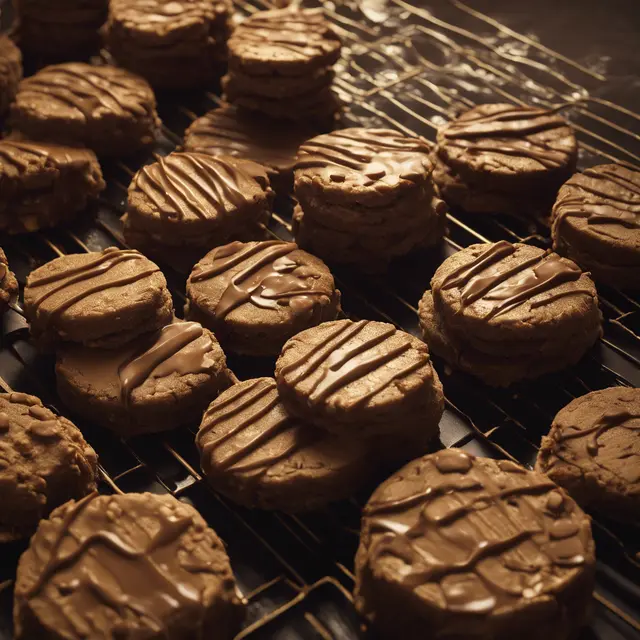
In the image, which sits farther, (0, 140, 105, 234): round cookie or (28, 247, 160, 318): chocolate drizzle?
(0, 140, 105, 234): round cookie

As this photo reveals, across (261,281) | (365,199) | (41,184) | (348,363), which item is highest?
(365,199)

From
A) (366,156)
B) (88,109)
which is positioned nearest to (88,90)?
(88,109)

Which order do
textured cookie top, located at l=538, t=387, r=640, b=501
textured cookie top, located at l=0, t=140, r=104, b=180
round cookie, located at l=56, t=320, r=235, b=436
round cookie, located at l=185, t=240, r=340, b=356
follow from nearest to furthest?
textured cookie top, located at l=538, t=387, r=640, b=501
round cookie, located at l=56, t=320, r=235, b=436
round cookie, located at l=185, t=240, r=340, b=356
textured cookie top, located at l=0, t=140, r=104, b=180

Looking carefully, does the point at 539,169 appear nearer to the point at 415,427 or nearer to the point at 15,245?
the point at 415,427

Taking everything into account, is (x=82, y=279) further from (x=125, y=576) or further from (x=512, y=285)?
(x=512, y=285)

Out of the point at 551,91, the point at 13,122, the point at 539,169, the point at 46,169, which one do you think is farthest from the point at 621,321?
the point at 13,122

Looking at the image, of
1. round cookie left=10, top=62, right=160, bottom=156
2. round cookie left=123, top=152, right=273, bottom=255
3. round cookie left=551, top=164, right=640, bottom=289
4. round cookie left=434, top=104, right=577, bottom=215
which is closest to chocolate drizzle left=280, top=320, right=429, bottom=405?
round cookie left=123, top=152, right=273, bottom=255

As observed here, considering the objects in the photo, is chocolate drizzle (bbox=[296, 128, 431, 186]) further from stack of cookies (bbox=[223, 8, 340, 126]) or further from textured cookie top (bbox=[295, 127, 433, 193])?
stack of cookies (bbox=[223, 8, 340, 126])
